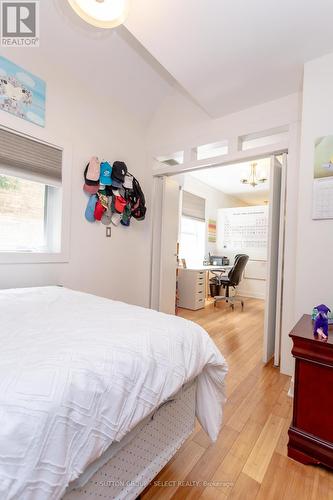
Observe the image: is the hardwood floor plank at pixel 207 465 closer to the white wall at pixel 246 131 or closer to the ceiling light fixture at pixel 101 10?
the white wall at pixel 246 131

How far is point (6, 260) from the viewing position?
1.93 m

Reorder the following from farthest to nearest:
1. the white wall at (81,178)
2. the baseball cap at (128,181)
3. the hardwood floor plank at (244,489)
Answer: the baseball cap at (128,181) → the white wall at (81,178) → the hardwood floor plank at (244,489)

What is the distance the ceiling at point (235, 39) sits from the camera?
1.50 meters

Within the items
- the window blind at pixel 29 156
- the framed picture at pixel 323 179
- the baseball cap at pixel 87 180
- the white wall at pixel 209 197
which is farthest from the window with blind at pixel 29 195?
the white wall at pixel 209 197

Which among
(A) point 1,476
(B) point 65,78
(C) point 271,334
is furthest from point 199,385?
(B) point 65,78

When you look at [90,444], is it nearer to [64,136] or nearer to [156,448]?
[156,448]

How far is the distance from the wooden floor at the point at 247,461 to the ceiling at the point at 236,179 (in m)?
3.16

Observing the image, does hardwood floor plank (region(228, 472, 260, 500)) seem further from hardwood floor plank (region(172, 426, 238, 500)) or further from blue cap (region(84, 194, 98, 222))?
blue cap (region(84, 194, 98, 222))

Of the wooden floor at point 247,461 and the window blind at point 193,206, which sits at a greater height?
the window blind at point 193,206

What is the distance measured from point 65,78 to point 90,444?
282 centimetres

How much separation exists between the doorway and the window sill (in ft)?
4.30

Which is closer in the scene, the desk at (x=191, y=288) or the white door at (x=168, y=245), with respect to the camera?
the white door at (x=168, y=245)

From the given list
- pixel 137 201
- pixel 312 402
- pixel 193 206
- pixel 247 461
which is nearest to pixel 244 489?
pixel 247 461

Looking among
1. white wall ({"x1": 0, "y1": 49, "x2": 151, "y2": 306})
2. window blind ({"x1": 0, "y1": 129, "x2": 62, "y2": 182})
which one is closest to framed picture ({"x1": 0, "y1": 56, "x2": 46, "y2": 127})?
white wall ({"x1": 0, "y1": 49, "x2": 151, "y2": 306})
